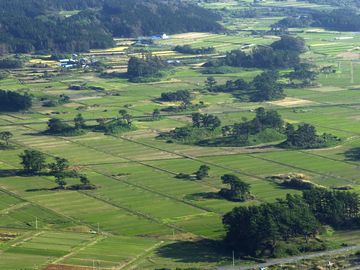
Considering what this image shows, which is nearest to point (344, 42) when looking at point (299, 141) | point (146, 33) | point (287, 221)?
point (146, 33)

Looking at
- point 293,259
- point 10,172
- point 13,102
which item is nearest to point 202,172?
point 10,172

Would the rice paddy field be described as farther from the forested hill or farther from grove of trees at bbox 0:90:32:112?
the forested hill

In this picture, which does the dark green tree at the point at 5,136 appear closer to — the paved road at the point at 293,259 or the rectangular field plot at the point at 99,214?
the rectangular field plot at the point at 99,214

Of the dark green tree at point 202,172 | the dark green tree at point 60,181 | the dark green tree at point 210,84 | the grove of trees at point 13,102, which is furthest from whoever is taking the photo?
the dark green tree at point 210,84

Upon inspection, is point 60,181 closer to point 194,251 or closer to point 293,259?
point 194,251

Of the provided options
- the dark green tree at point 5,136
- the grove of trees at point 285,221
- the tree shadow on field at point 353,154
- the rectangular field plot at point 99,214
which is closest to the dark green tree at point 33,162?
the rectangular field plot at point 99,214

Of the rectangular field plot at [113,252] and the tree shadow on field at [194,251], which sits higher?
the rectangular field plot at [113,252]

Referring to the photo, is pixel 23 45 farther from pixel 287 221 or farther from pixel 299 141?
pixel 287 221

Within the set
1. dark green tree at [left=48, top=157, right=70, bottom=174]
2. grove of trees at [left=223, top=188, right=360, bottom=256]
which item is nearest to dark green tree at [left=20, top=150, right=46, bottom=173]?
dark green tree at [left=48, top=157, right=70, bottom=174]
